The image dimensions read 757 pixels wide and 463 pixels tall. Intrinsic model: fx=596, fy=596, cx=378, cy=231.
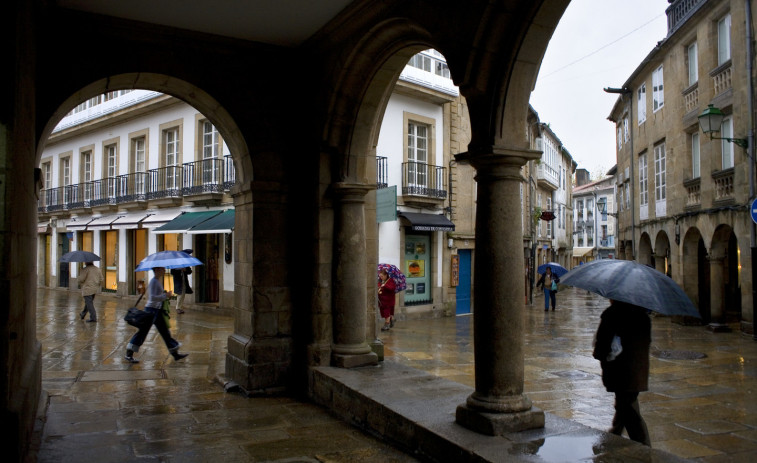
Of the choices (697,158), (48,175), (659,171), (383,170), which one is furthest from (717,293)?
(48,175)

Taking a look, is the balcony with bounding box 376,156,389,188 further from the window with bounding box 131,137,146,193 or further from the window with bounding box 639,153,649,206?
the window with bounding box 639,153,649,206

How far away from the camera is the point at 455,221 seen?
1722cm

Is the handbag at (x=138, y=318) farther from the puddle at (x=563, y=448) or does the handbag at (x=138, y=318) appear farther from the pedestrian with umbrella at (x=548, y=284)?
the pedestrian with umbrella at (x=548, y=284)

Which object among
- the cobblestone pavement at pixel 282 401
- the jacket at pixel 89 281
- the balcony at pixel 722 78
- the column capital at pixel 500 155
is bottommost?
the cobblestone pavement at pixel 282 401

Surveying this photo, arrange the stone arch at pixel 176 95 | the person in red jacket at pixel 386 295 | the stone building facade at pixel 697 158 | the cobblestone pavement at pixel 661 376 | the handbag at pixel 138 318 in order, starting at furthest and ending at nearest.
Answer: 1. the person in red jacket at pixel 386 295
2. the stone building facade at pixel 697 158
3. the handbag at pixel 138 318
4. the stone arch at pixel 176 95
5. the cobblestone pavement at pixel 661 376

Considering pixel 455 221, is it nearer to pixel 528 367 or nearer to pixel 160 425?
pixel 528 367

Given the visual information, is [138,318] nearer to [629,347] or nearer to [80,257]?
Answer: [80,257]

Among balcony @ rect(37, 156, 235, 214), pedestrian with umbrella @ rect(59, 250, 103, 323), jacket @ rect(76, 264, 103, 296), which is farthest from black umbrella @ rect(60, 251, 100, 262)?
balcony @ rect(37, 156, 235, 214)

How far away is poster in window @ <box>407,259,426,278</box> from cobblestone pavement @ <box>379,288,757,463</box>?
220 cm

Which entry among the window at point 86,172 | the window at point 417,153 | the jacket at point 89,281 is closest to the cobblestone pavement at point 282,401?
the jacket at point 89,281

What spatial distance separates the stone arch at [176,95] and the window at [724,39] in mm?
11599

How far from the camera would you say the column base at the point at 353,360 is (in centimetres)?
595

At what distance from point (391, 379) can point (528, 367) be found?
3676mm

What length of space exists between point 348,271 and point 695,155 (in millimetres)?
12556
